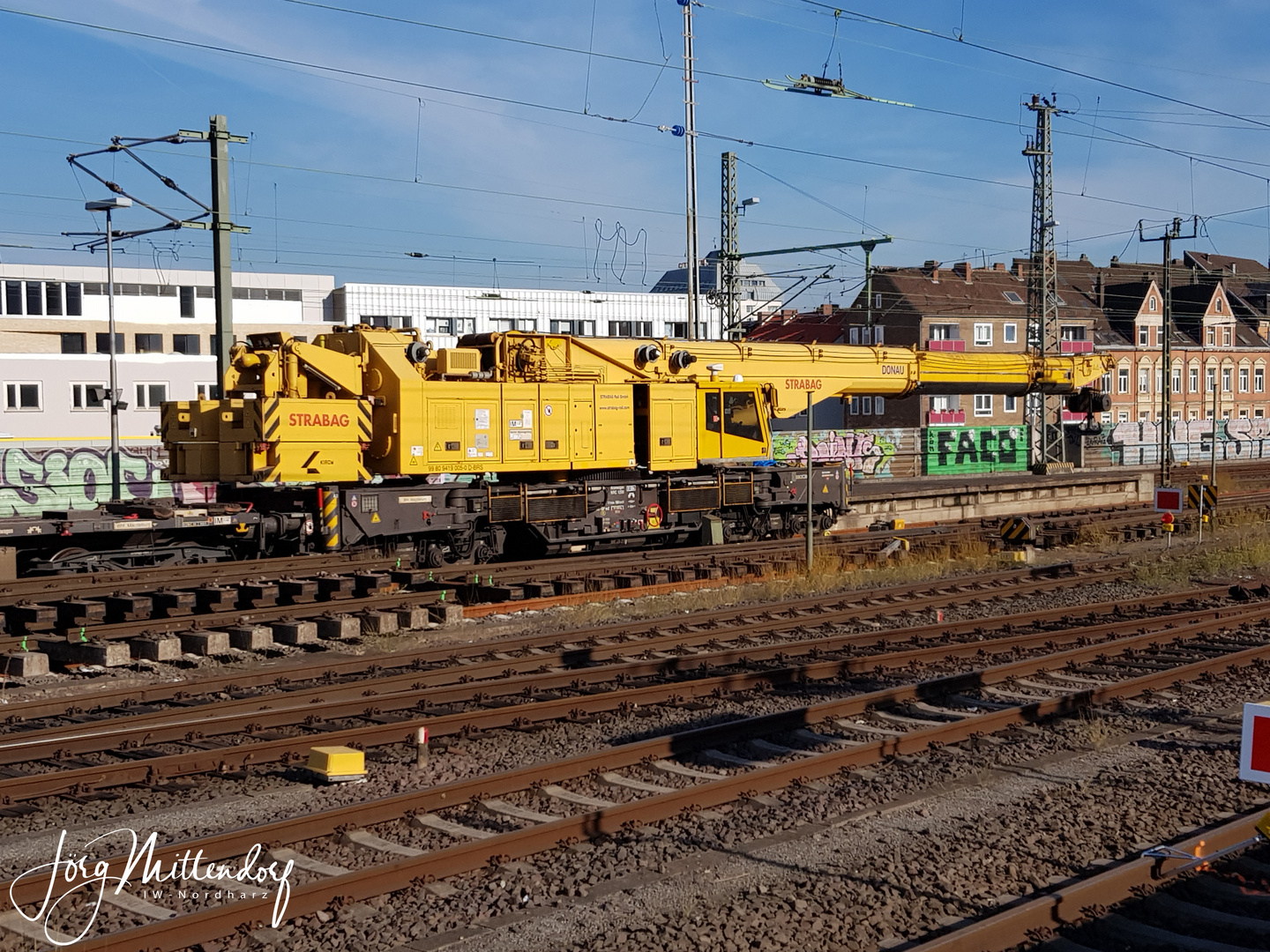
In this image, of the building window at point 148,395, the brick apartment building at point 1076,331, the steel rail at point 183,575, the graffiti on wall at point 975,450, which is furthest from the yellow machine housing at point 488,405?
the brick apartment building at point 1076,331

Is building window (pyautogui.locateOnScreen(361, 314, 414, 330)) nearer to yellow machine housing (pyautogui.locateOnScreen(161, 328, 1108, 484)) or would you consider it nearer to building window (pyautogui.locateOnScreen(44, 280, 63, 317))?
building window (pyautogui.locateOnScreen(44, 280, 63, 317))

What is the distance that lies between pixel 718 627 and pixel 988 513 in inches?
734

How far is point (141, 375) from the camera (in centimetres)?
3922

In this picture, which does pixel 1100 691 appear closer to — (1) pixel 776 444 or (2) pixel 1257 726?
(2) pixel 1257 726

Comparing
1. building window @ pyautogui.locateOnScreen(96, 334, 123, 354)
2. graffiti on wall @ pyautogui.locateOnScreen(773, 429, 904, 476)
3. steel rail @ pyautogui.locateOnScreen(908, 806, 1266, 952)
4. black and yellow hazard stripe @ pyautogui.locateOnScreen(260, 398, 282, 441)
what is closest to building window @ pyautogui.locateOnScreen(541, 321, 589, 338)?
graffiti on wall @ pyautogui.locateOnScreen(773, 429, 904, 476)

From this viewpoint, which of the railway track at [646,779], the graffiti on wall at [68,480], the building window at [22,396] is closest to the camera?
the railway track at [646,779]

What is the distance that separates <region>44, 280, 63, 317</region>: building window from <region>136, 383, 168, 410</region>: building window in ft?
50.7

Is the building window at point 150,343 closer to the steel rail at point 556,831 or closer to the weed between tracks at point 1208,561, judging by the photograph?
the weed between tracks at point 1208,561

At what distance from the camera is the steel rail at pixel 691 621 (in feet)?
34.4

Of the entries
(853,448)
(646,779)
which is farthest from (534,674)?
(853,448)

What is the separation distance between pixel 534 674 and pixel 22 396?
32850 mm

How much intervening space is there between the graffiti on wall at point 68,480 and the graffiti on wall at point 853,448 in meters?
23.7

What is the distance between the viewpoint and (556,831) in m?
6.82

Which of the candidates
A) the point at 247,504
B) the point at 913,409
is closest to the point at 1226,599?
the point at 247,504
